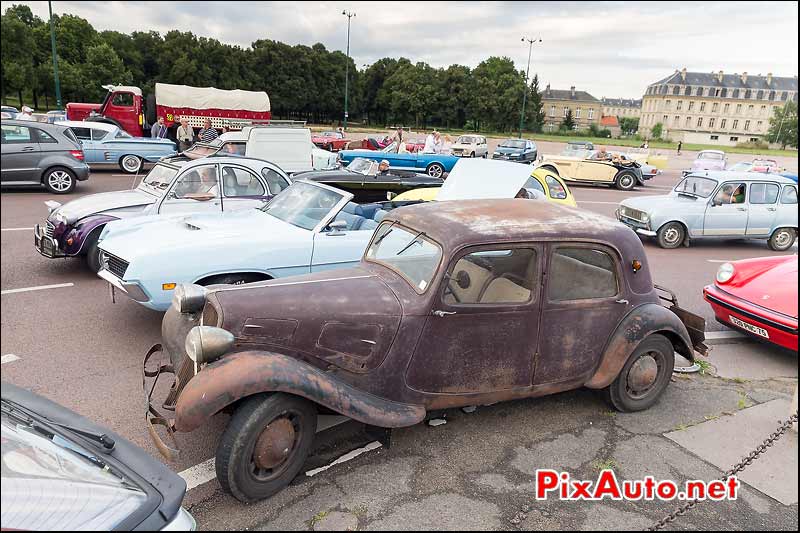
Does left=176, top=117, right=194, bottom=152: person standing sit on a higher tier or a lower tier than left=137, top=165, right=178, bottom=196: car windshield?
higher

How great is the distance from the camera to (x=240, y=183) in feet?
25.7

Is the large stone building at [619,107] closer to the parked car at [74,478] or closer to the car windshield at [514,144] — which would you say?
the car windshield at [514,144]

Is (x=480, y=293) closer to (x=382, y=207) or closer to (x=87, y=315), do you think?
(x=382, y=207)

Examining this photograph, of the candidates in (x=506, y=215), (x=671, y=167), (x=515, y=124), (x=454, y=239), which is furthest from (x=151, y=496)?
(x=515, y=124)

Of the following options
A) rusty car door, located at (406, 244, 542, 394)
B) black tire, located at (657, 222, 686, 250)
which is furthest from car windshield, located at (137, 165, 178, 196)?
black tire, located at (657, 222, 686, 250)

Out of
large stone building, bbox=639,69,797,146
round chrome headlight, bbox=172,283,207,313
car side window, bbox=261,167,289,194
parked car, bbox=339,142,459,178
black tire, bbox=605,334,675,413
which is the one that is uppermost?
large stone building, bbox=639,69,797,146

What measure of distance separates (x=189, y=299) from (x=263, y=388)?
1246 mm

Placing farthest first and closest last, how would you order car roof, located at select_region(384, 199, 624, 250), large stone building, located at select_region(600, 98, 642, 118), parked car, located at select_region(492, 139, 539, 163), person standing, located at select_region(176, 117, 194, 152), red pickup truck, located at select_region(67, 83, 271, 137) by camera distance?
large stone building, located at select_region(600, 98, 642, 118), parked car, located at select_region(492, 139, 539, 163), red pickup truck, located at select_region(67, 83, 271, 137), person standing, located at select_region(176, 117, 194, 152), car roof, located at select_region(384, 199, 624, 250)

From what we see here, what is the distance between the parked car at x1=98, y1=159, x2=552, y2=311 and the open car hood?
129 cm

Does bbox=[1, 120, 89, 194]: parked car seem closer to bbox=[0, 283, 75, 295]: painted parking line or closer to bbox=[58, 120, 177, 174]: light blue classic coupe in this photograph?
bbox=[58, 120, 177, 174]: light blue classic coupe

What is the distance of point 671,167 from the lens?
38.5m

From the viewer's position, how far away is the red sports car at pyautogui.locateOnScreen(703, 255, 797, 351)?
542 cm

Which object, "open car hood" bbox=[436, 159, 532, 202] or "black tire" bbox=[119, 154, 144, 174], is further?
"black tire" bbox=[119, 154, 144, 174]

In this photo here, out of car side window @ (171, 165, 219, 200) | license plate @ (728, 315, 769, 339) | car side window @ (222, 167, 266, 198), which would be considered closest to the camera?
license plate @ (728, 315, 769, 339)
